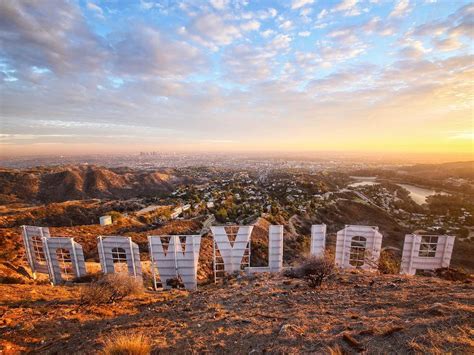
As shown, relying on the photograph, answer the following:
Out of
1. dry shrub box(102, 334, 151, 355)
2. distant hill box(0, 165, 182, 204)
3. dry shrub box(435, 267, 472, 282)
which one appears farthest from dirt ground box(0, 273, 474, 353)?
distant hill box(0, 165, 182, 204)

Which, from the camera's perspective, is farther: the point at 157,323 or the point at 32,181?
the point at 32,181

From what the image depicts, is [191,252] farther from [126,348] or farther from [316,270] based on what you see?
[126,348]

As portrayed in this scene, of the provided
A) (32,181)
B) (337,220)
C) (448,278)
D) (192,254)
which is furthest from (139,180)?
(448,278)

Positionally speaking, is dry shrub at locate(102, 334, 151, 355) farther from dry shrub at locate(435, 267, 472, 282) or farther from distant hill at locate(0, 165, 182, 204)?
distant hill at locate(0, 165, 182, 204)

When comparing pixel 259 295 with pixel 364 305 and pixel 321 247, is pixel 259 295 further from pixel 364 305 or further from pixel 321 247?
pixel 321 247

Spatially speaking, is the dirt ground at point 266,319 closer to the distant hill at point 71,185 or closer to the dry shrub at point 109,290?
the dry shrub at point 109,290

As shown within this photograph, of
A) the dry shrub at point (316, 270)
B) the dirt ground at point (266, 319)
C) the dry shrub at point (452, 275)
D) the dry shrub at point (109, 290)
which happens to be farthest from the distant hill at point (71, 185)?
the dry shrub at point (452, 275)
